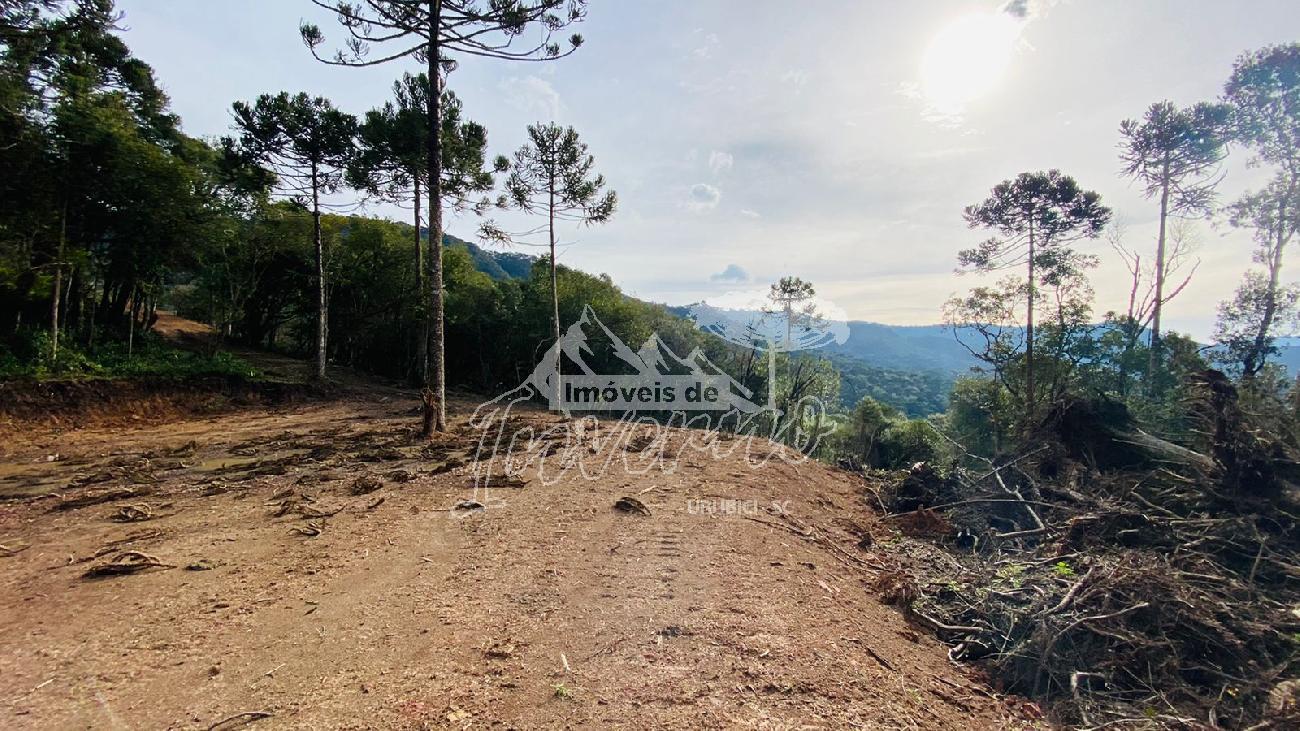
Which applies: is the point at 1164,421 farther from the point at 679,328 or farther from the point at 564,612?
the point at 679,328

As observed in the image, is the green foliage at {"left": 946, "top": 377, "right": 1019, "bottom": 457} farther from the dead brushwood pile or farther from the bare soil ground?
the bare soil ground

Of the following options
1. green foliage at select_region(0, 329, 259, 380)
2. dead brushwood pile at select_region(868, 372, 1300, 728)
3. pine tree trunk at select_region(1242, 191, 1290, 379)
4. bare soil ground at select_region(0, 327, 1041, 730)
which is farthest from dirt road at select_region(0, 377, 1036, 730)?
pine tree trunk at select_region(1242, 191, 1290, 379)

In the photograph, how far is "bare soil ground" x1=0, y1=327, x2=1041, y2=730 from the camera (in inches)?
92.1

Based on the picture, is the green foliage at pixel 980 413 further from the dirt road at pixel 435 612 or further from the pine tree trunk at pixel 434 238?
the pine tree trunk at pixel 434 238

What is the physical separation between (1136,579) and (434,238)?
1016 centimetres

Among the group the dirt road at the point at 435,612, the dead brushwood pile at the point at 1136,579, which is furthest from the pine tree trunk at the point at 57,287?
the dead brushwood pile at the point at 1136,579

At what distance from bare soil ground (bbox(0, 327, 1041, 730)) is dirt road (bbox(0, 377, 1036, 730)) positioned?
2cm

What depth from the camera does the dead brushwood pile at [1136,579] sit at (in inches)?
121

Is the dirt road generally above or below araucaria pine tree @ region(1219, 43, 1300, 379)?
below

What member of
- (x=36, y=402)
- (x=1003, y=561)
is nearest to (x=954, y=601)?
(x=1003, y=561)

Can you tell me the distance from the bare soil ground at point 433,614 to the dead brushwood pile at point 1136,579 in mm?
559

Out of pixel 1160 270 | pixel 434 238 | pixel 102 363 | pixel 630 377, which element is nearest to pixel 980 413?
pixel 1160 270

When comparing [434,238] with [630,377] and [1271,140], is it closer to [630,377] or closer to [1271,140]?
[630,377]

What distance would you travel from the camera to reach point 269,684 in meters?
2.38
